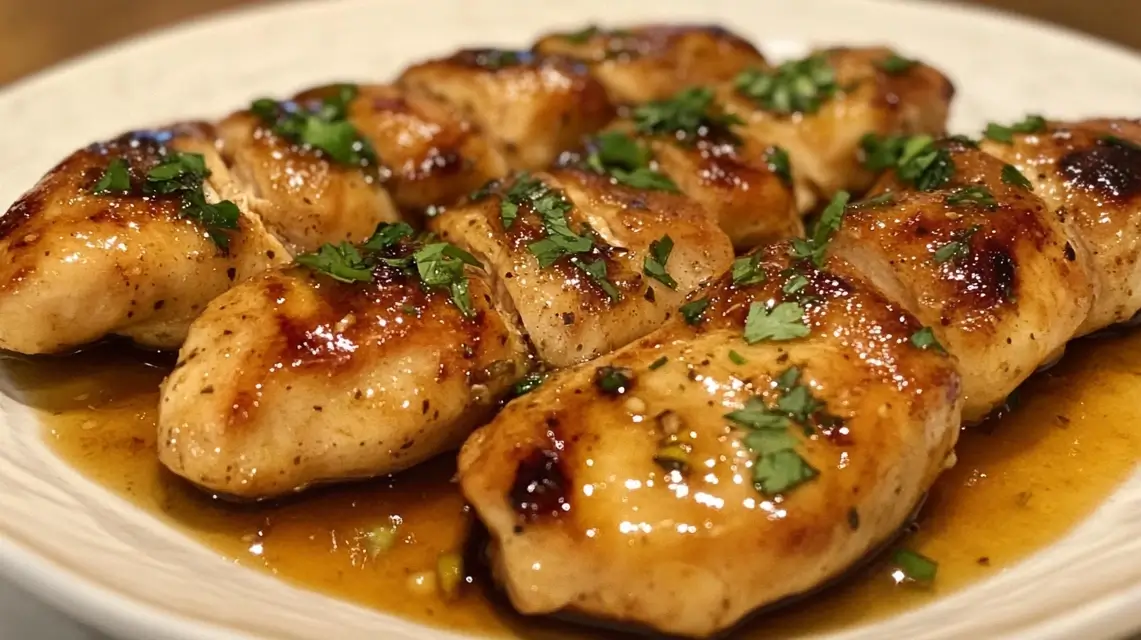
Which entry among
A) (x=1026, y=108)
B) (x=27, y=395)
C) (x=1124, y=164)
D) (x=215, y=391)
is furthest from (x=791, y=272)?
(x=1026, y=108)

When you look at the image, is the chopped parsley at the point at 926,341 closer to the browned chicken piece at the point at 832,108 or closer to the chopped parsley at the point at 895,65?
the browned chicken piece at the point at 832,108

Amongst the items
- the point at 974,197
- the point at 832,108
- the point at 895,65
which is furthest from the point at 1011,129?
the point at 895,65

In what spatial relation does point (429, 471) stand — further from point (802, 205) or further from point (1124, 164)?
point (1124, 164)

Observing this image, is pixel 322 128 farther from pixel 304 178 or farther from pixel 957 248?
pixel 957 248

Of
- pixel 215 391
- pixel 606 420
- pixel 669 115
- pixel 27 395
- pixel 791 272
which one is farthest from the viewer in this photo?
pixel 669 115

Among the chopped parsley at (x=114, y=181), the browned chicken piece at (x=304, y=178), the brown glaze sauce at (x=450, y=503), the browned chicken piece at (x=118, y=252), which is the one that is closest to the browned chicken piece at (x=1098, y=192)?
the brown glaze sauce at (x=450, y=503)
